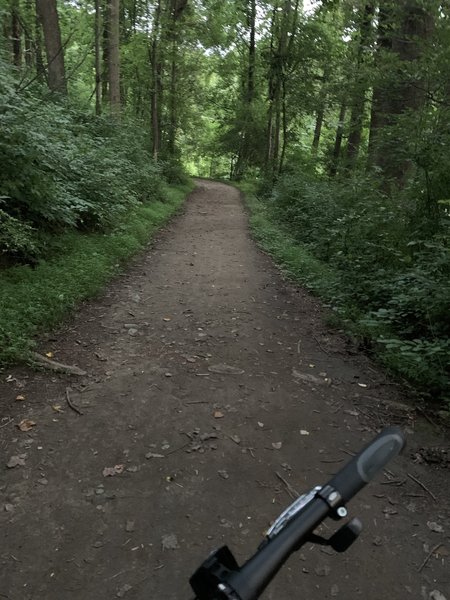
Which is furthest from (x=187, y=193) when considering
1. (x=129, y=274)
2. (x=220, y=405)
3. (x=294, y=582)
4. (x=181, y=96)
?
(x=294, y=582)

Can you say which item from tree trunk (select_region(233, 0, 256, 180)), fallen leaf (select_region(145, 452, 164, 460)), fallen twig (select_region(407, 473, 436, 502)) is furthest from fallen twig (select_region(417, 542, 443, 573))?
tree trunk (select_region(233, 0, 256, 180))

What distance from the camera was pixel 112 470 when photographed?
3449 mm

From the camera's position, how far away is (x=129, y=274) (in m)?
8.17

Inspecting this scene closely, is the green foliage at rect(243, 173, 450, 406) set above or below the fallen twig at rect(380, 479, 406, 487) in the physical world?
above

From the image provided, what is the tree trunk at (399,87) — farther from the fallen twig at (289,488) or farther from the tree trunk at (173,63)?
the tree trunk at (173,63)

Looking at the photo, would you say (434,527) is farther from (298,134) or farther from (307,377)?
(298,134)

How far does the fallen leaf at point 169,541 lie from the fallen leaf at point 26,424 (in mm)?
1702

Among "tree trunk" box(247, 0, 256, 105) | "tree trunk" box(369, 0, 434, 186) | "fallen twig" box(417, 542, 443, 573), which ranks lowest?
"fallen twig" box(417, 542, 443, 573)

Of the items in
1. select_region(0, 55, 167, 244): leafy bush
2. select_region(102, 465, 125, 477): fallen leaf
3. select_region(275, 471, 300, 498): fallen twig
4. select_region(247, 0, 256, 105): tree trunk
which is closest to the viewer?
select_region(275, 471, 300, 498): fallen twig

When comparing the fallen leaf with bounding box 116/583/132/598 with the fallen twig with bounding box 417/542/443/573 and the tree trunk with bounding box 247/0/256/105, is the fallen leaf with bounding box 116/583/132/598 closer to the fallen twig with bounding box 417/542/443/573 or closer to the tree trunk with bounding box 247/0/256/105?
the fallen twig with bounding box 417/542/443/573

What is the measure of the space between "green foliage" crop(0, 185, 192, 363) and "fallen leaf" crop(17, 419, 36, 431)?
90 cm

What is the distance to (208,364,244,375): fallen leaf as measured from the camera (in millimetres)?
4988

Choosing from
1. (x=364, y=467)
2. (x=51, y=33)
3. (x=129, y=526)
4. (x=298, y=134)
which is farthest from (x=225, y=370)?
(x=298, y=134)

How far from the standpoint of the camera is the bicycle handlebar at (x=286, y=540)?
2.85 ft
